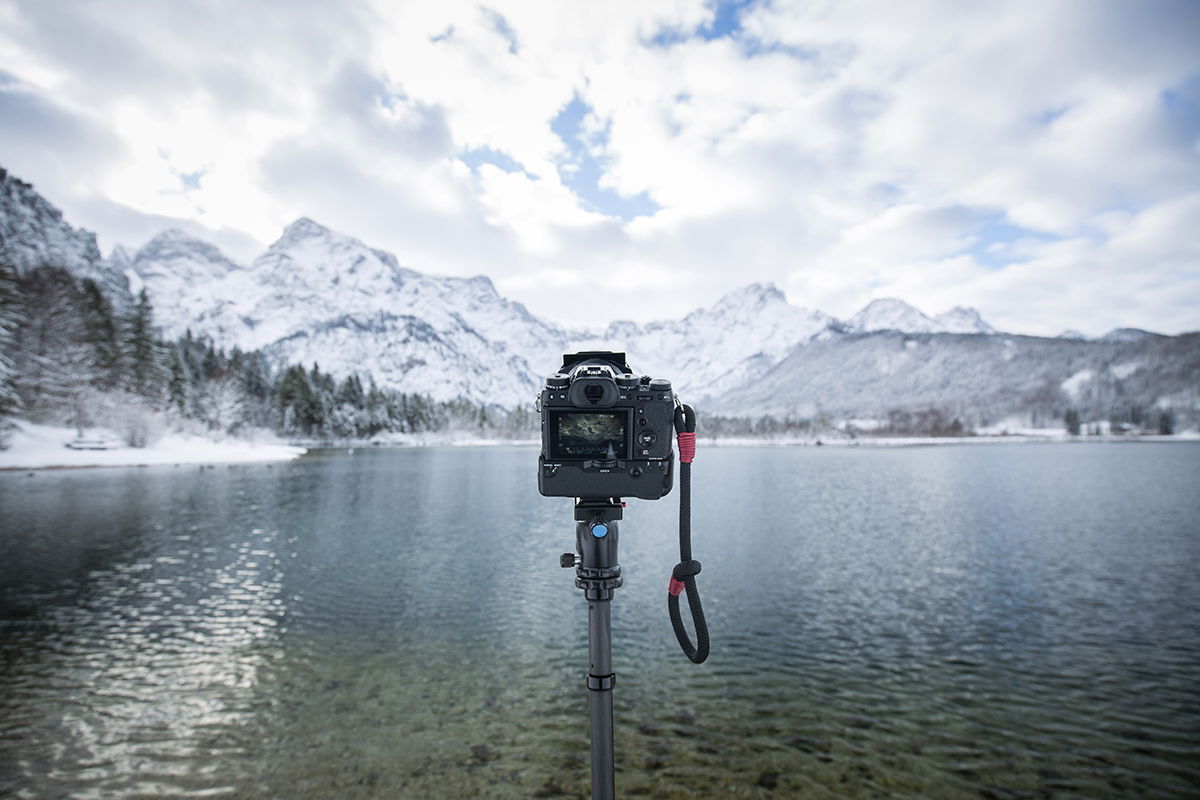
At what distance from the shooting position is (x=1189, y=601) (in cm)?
1512

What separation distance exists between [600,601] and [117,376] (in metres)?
76.9

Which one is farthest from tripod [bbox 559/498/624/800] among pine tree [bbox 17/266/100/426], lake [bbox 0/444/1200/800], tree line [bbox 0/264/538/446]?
pine tree [bbox 17/266/100/426]

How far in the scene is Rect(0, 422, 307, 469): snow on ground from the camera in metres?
47.9

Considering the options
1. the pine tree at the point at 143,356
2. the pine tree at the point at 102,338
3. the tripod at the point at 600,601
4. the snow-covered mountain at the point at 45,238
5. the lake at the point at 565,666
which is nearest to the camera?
the tripod at the point at 600,601

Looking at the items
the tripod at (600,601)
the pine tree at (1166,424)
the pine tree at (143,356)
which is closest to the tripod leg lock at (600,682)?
the tripod at (600,601)

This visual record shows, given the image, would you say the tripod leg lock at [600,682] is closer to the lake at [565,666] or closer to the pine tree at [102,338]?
the lake at [565,666]

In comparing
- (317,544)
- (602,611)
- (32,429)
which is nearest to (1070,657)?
(602,611)

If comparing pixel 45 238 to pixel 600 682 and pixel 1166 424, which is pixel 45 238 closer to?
pixel 600 682

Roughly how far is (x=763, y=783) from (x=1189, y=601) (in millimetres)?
15550

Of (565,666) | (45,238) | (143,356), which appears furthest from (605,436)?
(45,238)

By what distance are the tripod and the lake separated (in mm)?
4676

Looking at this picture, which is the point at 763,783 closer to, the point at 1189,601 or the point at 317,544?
the point at 1189,601

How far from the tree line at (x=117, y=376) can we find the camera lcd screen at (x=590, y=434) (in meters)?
56.1

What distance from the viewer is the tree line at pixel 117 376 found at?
50125mm
